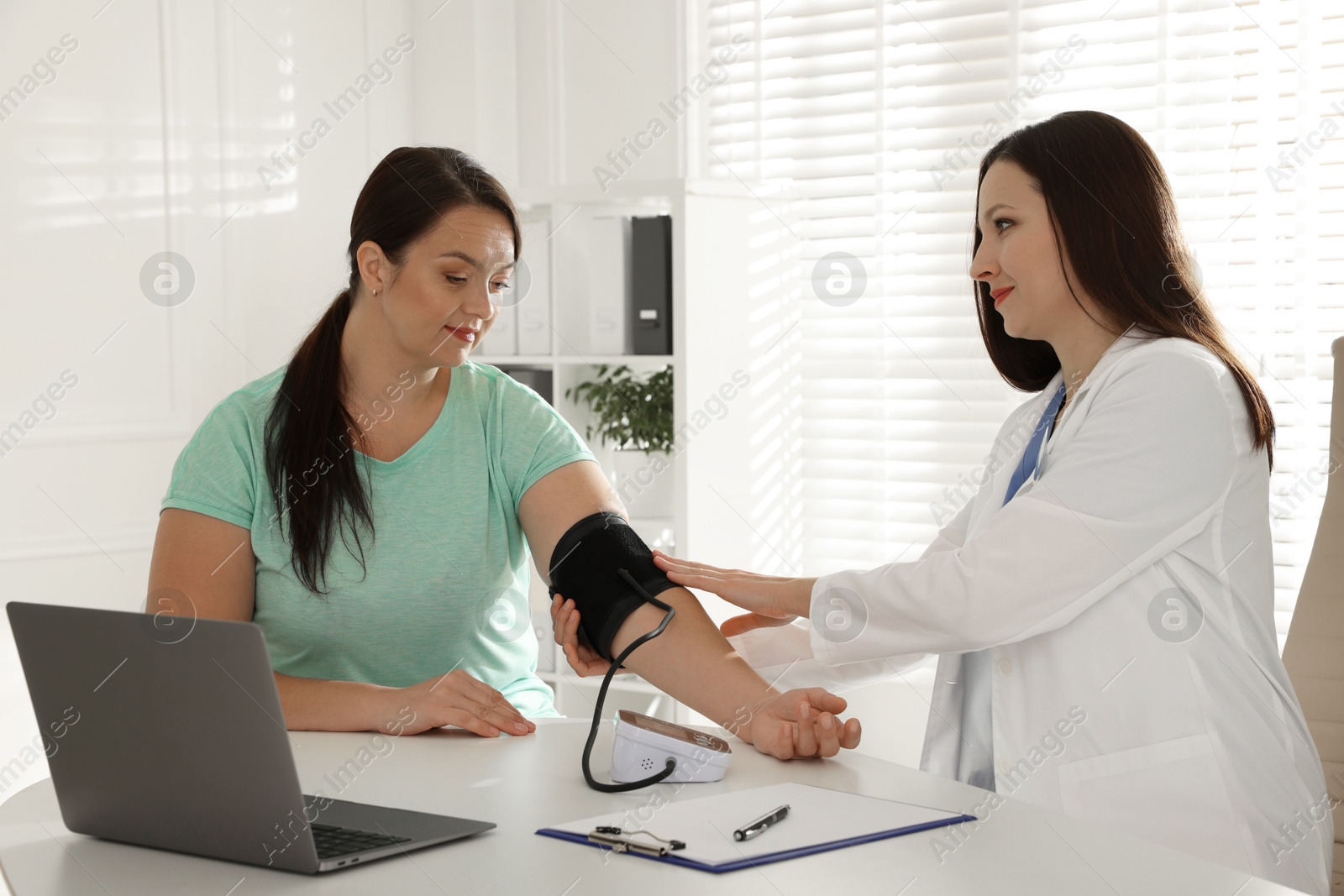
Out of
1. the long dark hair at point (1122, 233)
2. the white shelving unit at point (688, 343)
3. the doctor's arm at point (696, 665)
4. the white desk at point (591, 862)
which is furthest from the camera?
the white shelving unit at point (688, 343)

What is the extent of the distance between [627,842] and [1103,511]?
2.43 ft

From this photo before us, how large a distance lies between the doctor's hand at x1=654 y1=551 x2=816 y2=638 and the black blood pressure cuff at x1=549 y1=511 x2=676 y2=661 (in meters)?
0.03

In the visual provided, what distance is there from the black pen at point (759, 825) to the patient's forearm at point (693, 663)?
1.16 feet

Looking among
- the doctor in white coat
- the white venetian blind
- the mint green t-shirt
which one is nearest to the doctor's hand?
the doctor in white coat

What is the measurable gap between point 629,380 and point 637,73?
85 cm

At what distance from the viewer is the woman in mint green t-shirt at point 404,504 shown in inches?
57.6

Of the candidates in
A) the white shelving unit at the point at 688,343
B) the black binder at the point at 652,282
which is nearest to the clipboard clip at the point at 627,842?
the white shelving unit at the point at 688,343

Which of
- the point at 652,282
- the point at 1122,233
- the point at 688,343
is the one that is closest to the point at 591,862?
the point at 1122,233

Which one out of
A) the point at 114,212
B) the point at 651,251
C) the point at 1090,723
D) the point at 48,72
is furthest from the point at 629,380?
the point at 1090,723

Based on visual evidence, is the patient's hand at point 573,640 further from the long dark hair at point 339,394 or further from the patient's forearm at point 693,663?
the long dark hair at point 339,394

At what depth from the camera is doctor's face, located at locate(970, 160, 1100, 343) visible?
1551 mm

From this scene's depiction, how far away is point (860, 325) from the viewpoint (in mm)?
2959

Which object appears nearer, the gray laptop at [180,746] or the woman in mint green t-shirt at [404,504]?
the gray laptop at [180,746]

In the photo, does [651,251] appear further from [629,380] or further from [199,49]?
[199,49]
